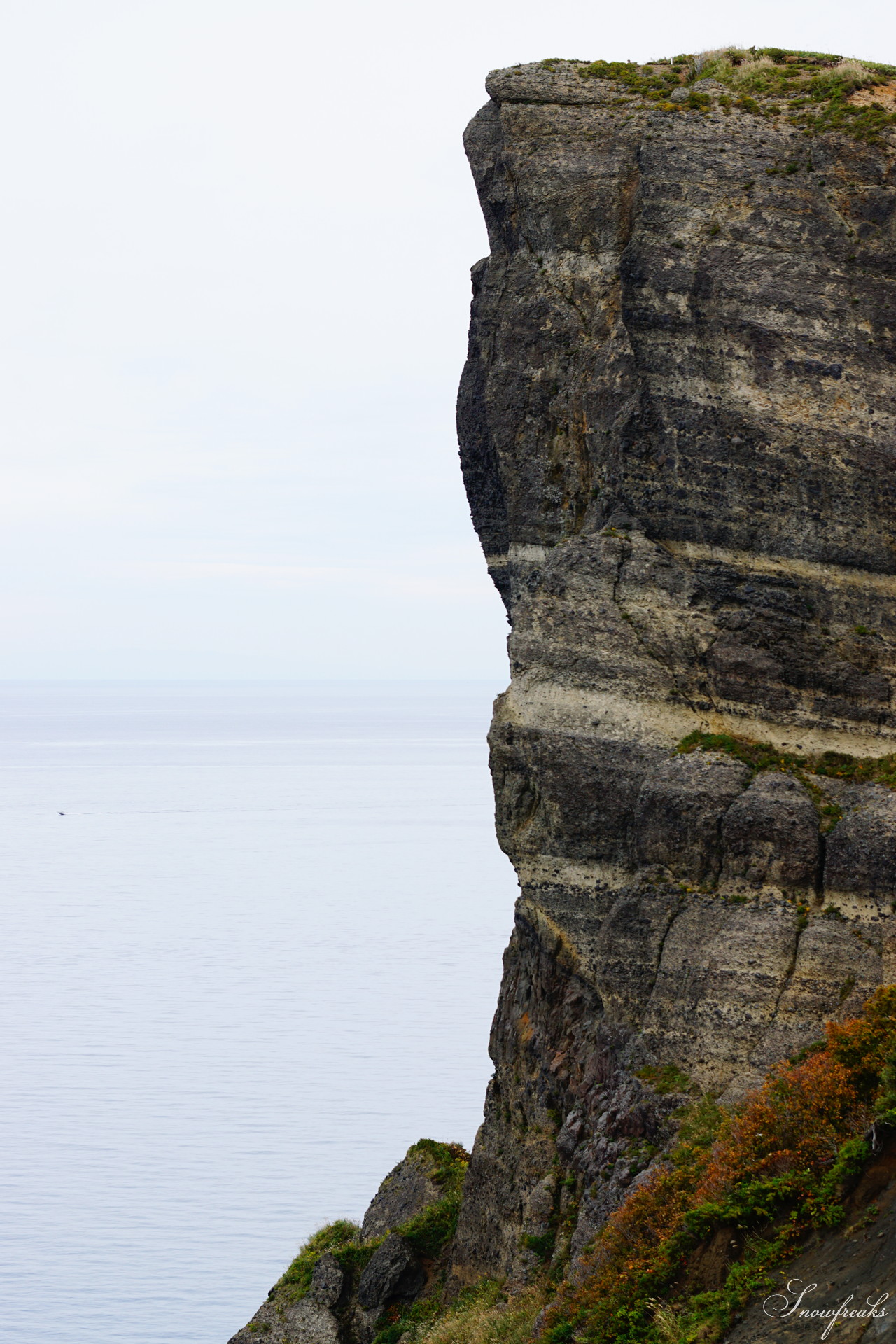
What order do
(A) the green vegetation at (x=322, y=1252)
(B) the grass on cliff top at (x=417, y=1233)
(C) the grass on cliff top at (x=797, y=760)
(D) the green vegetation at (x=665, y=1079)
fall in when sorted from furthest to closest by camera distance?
(A) the green vegetation at (x=322, y=1252), (B) the grass on cliff top at (x=417, y=1233), (C) the grass on cliff top at (x=797, y=760), (D) the green vegetation at (x=665, y=1079)

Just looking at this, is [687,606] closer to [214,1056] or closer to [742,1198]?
[742,1198]

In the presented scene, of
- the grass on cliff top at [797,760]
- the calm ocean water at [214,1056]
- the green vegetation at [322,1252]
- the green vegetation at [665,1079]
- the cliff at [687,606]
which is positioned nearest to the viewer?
the green vegetation at [665,1079]

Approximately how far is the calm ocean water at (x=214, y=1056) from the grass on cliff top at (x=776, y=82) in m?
56.3

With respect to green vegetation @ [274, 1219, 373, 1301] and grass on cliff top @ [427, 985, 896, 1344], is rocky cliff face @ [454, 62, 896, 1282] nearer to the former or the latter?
grass on cliff top @ [427, 985, 896, 1344]

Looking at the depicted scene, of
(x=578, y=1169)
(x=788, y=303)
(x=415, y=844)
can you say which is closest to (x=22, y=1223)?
(x=578, y=1169)

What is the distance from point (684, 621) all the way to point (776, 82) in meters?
12.0

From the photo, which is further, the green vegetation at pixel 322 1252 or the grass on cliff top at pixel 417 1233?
the green vegetation at pixel 322 1252

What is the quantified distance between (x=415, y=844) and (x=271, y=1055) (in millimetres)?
78636

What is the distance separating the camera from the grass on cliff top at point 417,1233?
111ft

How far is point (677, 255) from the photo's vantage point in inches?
1104

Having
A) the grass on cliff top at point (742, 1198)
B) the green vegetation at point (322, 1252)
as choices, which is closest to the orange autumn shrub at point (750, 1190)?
the grass on cliff top at point (742, 1198)

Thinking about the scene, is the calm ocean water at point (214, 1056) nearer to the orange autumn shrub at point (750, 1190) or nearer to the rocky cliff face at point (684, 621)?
the rocky cliff face at point (684, 621)

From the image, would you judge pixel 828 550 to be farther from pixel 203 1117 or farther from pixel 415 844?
pixel 415 844

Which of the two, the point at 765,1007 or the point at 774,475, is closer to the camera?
the point at 765,1007
